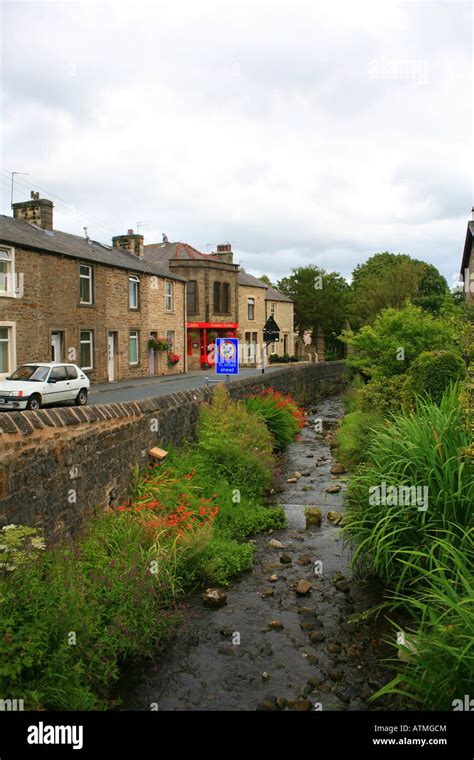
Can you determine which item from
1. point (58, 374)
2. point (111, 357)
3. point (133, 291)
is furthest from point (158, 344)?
point (58, 374)

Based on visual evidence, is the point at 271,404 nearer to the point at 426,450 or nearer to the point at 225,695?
the point at 426,450

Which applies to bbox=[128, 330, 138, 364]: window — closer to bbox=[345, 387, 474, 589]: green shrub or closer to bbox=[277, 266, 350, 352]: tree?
bbox=[345, 387, 474, 589]: green shrub

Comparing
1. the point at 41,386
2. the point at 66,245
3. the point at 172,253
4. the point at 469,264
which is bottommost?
the point at 41,386

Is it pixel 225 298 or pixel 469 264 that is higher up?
pixel 469 264

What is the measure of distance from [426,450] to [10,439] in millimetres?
4639

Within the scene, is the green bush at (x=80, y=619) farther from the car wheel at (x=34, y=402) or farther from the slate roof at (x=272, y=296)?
the slate roof at (x=272, y=296)

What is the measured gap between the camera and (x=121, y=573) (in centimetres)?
594

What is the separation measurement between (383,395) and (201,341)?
29.4 meters

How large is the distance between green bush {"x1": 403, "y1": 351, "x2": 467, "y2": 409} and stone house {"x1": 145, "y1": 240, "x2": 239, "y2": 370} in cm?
2952

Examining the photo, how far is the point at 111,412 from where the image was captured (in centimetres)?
805

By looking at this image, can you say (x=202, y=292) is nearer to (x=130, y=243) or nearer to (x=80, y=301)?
(x=130, y=243)

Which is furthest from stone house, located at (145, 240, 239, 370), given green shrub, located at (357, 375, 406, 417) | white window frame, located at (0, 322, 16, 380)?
green shrub, located at (357, 375, 406, 417)

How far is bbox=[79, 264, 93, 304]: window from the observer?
26.1m
